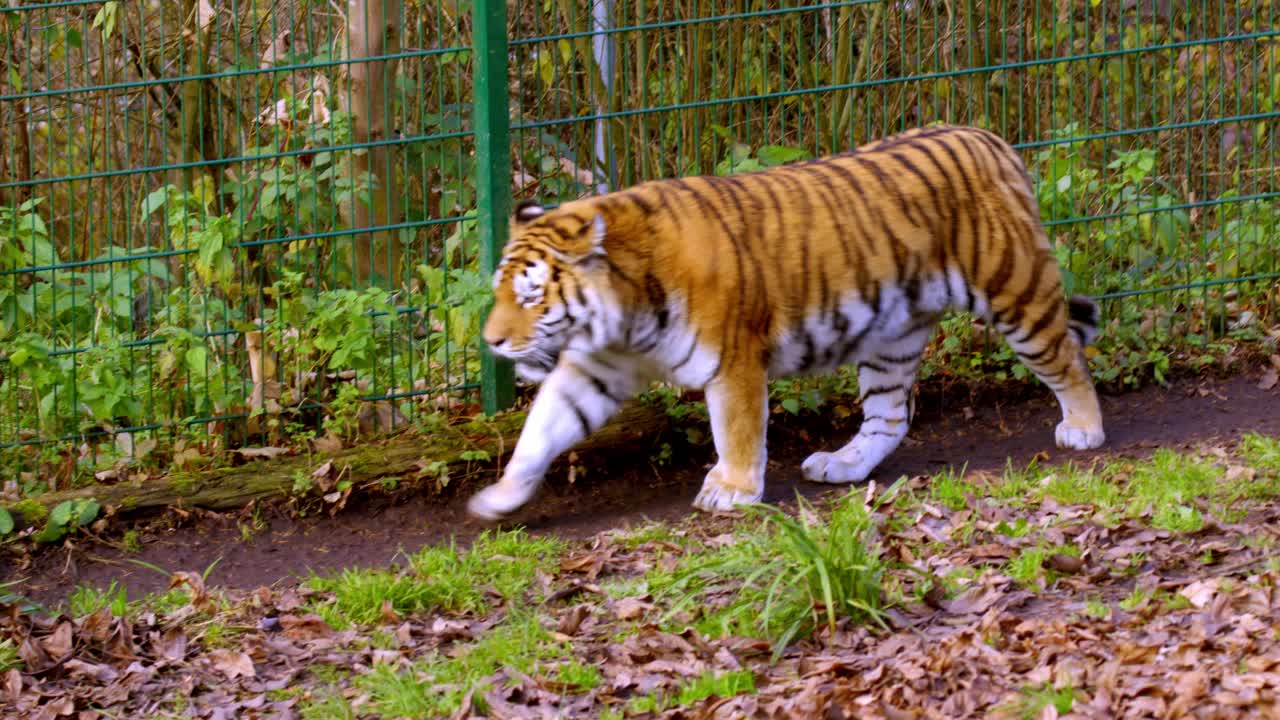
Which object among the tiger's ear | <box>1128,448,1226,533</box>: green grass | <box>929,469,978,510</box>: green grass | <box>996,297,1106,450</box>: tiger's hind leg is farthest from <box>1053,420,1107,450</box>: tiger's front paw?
the tiger's ear

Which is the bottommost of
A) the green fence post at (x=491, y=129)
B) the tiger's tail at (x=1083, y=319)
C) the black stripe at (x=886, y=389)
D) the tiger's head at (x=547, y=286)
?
the black stripe at (x=886, y=389)

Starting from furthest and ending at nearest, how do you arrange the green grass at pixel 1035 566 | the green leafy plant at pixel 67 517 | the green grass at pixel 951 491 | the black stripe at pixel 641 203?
1. the green leafy plant at pixel 67 517
2. the black stripe at pixel 641 203
3. the green grass at pixel 951 491
4. the green grass at pixel 1035 566

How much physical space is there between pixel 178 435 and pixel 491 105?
1.78m

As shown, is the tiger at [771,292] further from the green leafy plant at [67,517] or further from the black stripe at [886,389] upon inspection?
the green leafy plant at [67,517]

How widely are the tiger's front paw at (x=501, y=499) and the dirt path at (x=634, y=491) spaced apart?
0.40 ft

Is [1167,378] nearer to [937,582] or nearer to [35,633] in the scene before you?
[937,582]

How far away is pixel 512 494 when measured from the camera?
5.48 m

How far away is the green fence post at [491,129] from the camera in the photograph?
19.3ft

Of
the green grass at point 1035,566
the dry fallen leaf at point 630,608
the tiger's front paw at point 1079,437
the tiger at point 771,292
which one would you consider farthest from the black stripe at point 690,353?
the tiger's front paw at point 1079,437

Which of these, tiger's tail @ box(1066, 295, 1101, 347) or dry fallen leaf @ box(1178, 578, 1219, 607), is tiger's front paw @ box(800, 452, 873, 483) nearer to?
tiger's tail @ box(1066, 295, 1101, 347)

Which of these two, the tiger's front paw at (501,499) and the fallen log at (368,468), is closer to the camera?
the tiger's front paw at (501,499)

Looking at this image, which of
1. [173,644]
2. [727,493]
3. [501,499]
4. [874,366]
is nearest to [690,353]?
[727,493]

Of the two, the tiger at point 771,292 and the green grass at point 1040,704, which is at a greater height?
the tiger at point 771,292

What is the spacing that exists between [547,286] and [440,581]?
1094 mm
